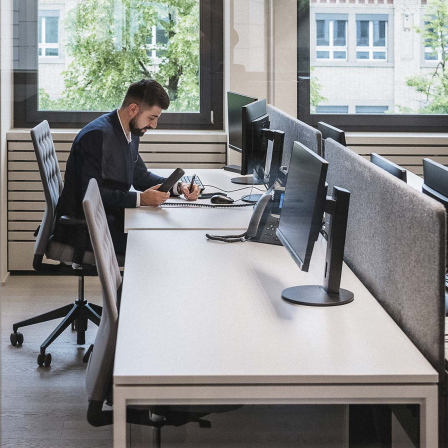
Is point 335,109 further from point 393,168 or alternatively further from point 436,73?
point 393,168

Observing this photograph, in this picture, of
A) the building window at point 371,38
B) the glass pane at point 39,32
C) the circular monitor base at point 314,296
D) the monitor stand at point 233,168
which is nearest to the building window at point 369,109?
the building window at point 371,38

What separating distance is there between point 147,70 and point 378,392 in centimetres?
336

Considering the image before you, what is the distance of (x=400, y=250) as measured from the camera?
1.81m

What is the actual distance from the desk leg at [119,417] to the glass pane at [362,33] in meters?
3.68

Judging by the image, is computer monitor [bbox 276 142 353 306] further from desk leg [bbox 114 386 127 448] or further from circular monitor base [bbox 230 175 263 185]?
circular monitor base [bbox 230 175 263 185]

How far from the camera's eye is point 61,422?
2.61 metres

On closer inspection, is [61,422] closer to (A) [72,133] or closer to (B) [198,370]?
(B) [198,370]

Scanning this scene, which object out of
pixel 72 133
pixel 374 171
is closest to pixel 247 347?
pixel 374 171

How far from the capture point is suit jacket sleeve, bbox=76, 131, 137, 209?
3051mm

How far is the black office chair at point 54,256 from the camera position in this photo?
120 inches

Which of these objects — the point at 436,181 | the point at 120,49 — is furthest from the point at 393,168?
the point at 120,49

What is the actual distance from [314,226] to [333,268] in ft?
0.57

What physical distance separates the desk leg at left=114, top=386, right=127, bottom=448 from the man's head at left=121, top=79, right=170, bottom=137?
1948 millimetres

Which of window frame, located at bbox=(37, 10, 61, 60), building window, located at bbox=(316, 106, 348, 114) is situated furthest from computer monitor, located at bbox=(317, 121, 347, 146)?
window frame, located at bbox=(37, 10, 61, 60)
